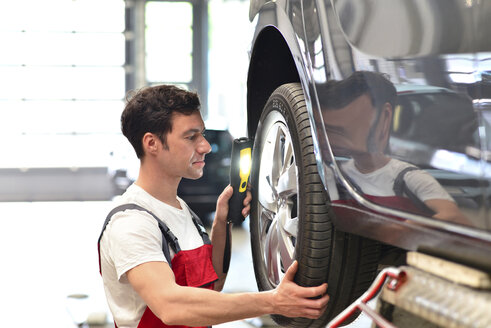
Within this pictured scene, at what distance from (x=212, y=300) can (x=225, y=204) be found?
44cm

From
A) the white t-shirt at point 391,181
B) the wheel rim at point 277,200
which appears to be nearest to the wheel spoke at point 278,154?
the wheel rim at point 277,200

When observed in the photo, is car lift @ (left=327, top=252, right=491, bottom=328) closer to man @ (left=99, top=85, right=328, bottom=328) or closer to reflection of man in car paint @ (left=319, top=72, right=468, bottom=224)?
reflection of man in car paint @ (left=319, top=72, right=468, bottom=224)

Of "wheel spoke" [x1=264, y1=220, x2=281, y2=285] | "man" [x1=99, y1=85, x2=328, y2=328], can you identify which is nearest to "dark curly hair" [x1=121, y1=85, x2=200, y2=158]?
"man" [x1=99, y1=85, x2=328, y2=328]

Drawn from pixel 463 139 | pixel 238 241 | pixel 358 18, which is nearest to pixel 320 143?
pixel 358 18

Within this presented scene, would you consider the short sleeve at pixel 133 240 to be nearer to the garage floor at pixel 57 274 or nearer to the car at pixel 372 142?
the car at pixel 372 142

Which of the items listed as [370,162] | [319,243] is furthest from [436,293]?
[319,243]

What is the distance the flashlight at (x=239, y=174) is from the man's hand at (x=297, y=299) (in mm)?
431

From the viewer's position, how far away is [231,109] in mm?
11641

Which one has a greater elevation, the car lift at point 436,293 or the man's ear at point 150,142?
the man's ear at point 150,142

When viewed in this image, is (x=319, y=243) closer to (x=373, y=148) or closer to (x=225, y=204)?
(x=373, y=148)

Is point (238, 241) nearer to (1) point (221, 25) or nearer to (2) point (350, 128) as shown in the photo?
(2) point (350, 128)

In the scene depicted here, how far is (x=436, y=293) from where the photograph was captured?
82 cm

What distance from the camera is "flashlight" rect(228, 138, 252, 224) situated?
1784mm

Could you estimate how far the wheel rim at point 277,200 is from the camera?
4.95 ft
